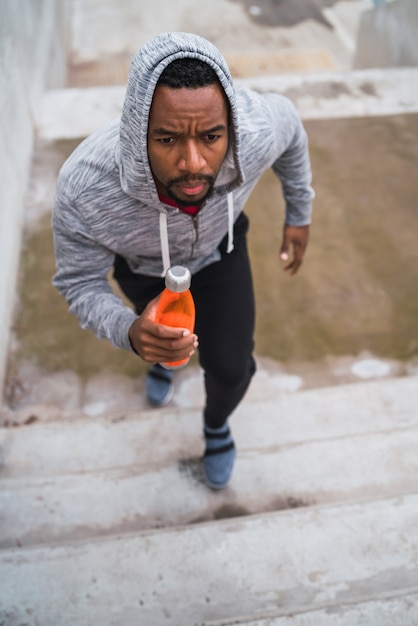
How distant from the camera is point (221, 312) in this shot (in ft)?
6.62

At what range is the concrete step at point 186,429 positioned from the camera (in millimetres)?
2416

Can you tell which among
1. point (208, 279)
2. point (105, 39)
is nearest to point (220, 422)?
point (208, 279)

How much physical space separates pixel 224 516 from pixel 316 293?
1.57 metres

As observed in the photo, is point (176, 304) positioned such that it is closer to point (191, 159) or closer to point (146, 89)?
point (191, 159)

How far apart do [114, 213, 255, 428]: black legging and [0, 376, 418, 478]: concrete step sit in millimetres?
515

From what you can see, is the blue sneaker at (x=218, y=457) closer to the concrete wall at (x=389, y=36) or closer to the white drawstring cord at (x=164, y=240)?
the white drawstring cord at (x=164, y=240)

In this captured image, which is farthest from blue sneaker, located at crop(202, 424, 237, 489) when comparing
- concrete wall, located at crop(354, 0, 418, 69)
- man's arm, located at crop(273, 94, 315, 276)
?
concrete wall, located at crop(354, 0, 418, 69)

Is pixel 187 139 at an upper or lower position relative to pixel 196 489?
upper

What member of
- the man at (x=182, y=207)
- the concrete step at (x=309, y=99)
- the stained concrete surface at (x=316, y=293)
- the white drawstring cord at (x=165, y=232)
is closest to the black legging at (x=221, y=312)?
the man at (x=182, y=207)

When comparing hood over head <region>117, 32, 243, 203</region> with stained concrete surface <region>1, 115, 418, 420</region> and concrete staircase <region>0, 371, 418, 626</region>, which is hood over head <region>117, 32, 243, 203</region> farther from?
stained concrete surface <region>1, 115, 418, 420</region>

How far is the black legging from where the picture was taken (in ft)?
6.57

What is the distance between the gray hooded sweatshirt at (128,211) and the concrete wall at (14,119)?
4.55 feet

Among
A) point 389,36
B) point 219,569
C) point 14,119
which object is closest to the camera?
point 219,569

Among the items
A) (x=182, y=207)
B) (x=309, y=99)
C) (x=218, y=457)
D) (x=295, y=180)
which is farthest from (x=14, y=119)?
(x=218, y=457)
